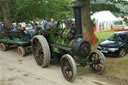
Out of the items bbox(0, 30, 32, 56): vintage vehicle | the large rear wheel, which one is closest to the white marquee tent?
bbox(0, 30, 32, 56): vintage vehicle

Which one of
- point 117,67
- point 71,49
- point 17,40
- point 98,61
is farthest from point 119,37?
point 17,40

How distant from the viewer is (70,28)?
4.83 m

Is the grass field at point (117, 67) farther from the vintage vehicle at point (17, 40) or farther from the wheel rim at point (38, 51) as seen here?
the vintage vehicle at point (17, 40)

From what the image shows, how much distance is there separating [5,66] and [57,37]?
258 cm

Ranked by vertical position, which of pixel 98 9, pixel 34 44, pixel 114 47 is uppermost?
pixel 98 9

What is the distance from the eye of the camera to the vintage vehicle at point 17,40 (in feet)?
26.1

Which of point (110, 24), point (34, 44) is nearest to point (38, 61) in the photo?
point (34, 44)

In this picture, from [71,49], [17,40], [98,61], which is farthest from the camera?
[17,40]

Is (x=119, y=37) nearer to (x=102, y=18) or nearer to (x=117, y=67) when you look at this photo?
(x=117, y=67)

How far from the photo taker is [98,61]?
4.97m

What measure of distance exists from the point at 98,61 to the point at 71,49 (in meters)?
1.02

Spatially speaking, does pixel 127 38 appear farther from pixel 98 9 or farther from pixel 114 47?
pixel 98 9

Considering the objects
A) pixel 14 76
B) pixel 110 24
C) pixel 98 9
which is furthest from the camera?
pixel 110 24

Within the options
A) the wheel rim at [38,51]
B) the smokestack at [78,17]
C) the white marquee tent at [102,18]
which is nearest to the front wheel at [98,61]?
the smokestack at [78,17]
